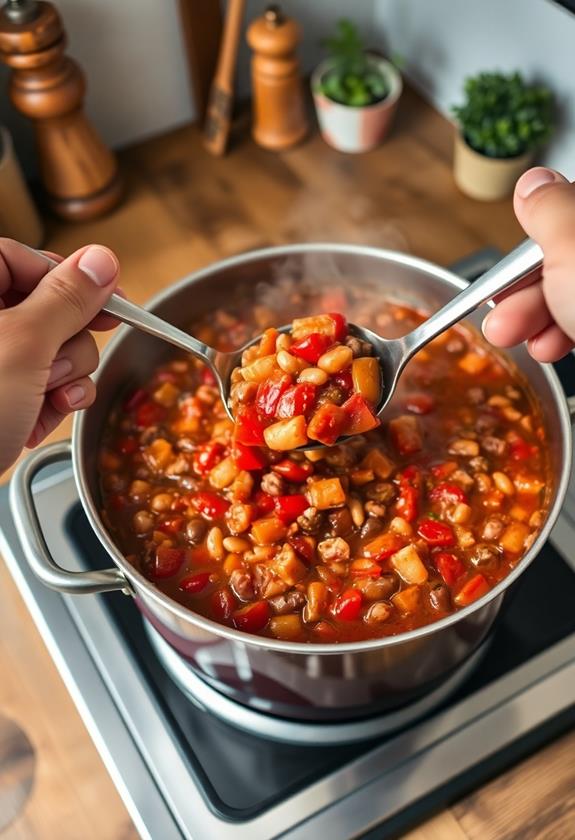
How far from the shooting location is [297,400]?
119cm

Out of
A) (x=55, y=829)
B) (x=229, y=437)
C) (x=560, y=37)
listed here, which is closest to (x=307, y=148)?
(x=560, y=37)

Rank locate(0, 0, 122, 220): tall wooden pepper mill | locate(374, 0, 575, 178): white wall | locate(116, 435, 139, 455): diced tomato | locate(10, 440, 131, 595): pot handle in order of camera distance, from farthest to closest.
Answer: locate(374, 0, 575, 178): white wall < locate(0, 0, 122, 220): tall wooden pepper mill < locate(116, 435, 139, 455): diced tomato < locate(10, 440, 131, 595): pot handle

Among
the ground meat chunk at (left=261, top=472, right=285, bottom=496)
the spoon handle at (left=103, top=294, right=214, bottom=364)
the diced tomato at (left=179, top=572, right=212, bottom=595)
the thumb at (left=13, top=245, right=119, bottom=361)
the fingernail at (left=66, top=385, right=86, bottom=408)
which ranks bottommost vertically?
the diced tomato at (left=179, top=572, right=212, bottom=595)

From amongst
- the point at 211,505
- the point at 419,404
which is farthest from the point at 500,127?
→ the point at 211,505

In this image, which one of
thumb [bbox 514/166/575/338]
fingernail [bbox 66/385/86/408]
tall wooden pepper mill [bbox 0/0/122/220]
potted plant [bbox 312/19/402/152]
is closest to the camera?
thumb [bbox 514/166/575/338]

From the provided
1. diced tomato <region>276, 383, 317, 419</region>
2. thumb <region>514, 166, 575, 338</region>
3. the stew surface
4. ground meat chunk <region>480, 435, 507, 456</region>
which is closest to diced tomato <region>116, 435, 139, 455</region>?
the stew surface

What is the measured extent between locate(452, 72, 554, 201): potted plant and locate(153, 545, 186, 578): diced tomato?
3.87 feet

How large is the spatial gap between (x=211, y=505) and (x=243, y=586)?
0.15 m

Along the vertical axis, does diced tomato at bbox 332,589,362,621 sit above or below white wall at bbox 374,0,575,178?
below

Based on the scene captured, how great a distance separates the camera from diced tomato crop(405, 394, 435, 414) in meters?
1.44

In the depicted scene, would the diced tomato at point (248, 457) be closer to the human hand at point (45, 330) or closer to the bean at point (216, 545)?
the bean at point (216, 545)

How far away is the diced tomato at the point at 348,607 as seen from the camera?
119 centimetres

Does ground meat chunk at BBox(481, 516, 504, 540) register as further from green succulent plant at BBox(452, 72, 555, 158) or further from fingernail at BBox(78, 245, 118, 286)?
green succulent plant at BBox(452, 72, 555, 158)

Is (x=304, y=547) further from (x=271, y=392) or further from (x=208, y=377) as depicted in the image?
(x=208, y=377)
